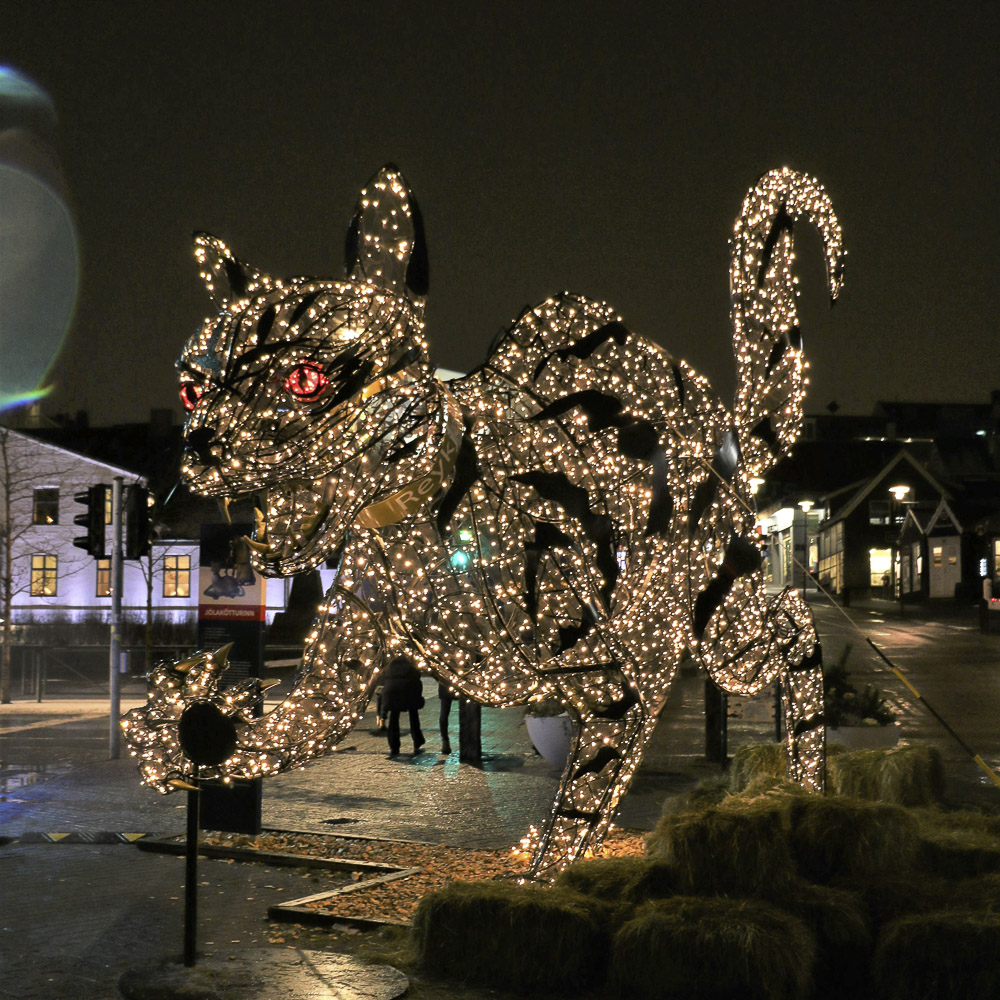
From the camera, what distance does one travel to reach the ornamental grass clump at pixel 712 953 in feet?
14.1

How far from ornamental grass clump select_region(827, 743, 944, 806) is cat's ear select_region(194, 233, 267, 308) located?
4494 millimetres

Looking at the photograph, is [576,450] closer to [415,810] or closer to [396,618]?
[396,618]

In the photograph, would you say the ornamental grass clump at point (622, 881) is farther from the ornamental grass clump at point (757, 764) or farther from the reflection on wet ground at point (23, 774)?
the reflection on wet ground at point (23, 774)

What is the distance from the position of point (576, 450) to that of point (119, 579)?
8.35 metres

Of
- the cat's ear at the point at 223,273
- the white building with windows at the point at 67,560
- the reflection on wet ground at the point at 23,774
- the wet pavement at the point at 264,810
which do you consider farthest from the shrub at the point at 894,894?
the white building with windows at the point at 67,560

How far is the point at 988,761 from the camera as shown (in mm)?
11633

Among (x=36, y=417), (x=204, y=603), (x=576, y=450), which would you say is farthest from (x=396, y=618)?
(x=36, y=417)

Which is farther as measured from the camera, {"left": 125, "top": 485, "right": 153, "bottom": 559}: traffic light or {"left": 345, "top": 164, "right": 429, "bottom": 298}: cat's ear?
{"left": 125, "top": 485, "right": 153, "bottom": 559}: traffic light

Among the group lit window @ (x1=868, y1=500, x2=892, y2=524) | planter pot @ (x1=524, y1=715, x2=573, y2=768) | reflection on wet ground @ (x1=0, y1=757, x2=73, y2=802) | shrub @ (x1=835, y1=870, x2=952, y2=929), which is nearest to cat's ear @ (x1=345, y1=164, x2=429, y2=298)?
shrub @ (x1=835, y1=870, x2=952, y2=929)

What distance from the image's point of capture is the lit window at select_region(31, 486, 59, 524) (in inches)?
1278

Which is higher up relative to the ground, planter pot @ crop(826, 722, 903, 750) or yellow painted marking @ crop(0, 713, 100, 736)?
planter pot @ crop(826, 722, 903, 750)

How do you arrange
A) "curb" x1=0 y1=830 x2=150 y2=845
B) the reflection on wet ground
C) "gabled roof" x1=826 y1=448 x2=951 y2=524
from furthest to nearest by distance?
"gabled roof" x1=826 y1=448 x2=951 y2=524 < the reflection on wet ground < "curb" x1=0 y1=830 x2=150 y2=845

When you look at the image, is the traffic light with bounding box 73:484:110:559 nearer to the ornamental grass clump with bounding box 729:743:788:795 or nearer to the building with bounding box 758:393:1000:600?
the ornamental grass clump with bounding box 729:743:788:795

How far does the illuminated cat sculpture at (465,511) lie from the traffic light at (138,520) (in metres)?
6.68
